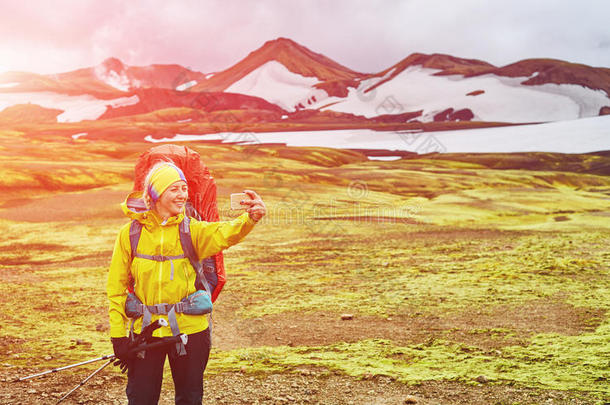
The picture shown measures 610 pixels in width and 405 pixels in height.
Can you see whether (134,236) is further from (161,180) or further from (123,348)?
(123,348)

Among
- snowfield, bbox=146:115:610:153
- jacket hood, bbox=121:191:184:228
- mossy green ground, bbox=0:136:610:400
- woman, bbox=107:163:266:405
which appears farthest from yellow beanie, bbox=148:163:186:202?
snowfield, bbox=146:115:610:153

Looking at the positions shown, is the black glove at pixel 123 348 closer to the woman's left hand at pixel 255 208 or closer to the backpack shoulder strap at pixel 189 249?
the backpack shoulder strap at pixel 189 249

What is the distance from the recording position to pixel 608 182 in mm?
93562

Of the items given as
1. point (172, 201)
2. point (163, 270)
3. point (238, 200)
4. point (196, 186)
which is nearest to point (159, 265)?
point (163, 270)

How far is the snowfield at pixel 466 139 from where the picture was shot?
5827 inches

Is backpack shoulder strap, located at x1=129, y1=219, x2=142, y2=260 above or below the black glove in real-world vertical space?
above

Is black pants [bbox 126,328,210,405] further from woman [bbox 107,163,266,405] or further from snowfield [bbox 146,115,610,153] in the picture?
snowfield [bbox 146,115,610,153]

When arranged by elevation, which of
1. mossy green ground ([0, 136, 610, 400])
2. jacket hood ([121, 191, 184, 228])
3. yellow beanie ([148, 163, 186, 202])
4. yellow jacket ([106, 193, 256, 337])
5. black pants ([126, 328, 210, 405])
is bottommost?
mossy green ground ([0, 136, 610, 400])

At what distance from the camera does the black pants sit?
16.0 feet

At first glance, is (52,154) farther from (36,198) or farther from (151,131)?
(151,131)

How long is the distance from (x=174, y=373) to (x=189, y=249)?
1260 millimetres

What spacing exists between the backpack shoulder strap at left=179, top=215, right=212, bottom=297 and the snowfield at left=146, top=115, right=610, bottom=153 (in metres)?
137

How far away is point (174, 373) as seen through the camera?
5.09m

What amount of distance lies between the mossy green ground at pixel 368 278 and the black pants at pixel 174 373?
3241 mm
